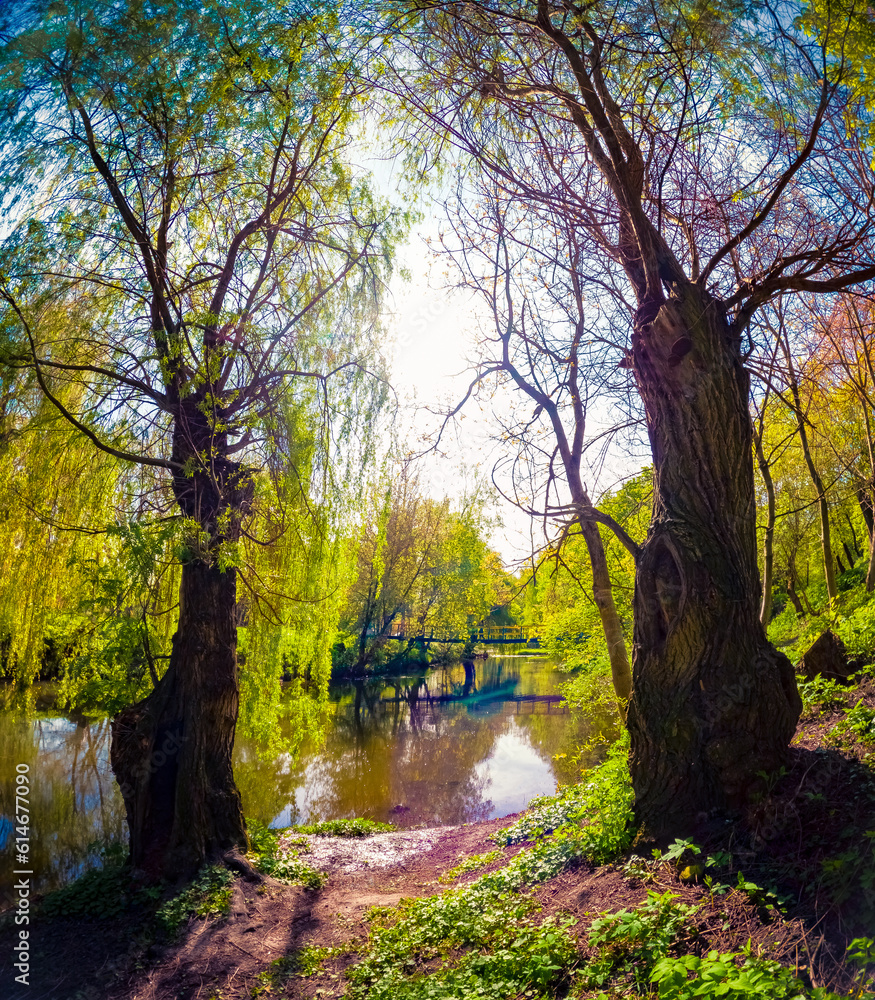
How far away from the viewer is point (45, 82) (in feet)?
15.5

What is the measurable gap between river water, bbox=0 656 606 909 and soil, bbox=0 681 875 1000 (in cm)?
276

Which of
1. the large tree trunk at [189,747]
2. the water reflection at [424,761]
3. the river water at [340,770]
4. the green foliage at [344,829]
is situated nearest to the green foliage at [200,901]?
the large tree trunk at [189,747]

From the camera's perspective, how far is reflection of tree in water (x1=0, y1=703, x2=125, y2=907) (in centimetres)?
799

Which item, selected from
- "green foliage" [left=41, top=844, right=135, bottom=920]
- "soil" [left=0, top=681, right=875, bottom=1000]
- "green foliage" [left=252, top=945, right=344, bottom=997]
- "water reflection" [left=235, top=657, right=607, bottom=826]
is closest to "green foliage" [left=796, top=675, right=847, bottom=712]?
"soil" [left=0, top=681, right=875, bottom=1000]

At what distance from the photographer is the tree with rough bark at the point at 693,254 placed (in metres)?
3.73

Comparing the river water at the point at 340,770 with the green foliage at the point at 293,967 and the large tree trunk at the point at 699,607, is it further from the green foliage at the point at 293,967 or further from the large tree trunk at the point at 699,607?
the large tree trunk at the point at 699,607

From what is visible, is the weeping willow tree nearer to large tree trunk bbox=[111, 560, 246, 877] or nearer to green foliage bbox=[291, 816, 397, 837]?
large tree trunk bbox=[111, 560, 246, 877]

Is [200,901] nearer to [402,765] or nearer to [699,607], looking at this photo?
[699,607]

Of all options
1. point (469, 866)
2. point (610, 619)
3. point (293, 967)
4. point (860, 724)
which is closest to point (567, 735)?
point (469, 866)

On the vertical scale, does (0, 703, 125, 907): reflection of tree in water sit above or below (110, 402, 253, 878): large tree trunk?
below

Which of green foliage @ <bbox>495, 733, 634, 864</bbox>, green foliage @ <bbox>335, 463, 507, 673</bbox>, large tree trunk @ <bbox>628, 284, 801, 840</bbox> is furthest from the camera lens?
green foliage @ <bbox>335, 463, 507, 673</bbox>

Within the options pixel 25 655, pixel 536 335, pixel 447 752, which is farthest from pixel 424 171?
pixel 447 752

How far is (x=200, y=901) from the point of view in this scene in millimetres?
5297

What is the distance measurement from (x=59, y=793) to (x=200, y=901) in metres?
7.00
